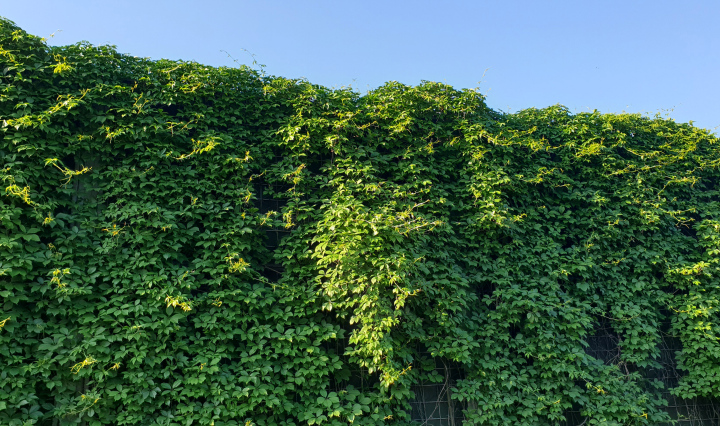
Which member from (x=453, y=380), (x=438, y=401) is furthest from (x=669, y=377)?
(x=438, y=401)

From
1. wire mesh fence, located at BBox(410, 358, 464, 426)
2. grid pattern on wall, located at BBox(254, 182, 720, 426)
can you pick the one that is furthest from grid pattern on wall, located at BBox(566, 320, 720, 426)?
wire mesh fence, located at BBox(410, 358, 464, 426)

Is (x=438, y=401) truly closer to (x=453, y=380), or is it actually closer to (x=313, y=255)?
(x=453, y=380)

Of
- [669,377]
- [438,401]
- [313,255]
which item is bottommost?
[438,401]

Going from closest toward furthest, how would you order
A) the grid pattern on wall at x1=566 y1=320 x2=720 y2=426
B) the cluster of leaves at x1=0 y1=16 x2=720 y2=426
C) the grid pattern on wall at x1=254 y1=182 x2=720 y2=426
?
the cluster of leaves at x1=0 y1=16 x2=720 y2=426
the grid pattern on wall at x1=254 y1=182 x2=720 y2=426
the grid pattern on wall at x1=566 y1=320 x2=720 y2=426

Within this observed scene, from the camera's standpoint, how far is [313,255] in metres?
3.88

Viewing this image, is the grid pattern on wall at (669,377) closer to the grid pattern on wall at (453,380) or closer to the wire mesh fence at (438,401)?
the grid pattern on wall at (453,380)

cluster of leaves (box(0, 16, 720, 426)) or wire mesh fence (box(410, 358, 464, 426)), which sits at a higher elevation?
cluster of leaves (box(0, 16, 720, 426))

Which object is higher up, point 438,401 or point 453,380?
point 453,380

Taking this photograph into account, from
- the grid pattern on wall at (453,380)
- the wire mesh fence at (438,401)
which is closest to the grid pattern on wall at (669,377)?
the grid pattern on wall at (453,380)

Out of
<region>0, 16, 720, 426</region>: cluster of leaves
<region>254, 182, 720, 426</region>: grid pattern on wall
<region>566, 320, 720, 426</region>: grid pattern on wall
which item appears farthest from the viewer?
<region>566, 320, 720, 426</region>: grid pattern on wall

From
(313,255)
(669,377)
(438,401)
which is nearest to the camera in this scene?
(313,255)

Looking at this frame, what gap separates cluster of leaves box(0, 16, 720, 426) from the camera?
334 cm

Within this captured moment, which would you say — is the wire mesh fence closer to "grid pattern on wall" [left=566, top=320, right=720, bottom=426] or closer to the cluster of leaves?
the cluster of leaves

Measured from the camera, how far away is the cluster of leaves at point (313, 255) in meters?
3.34
